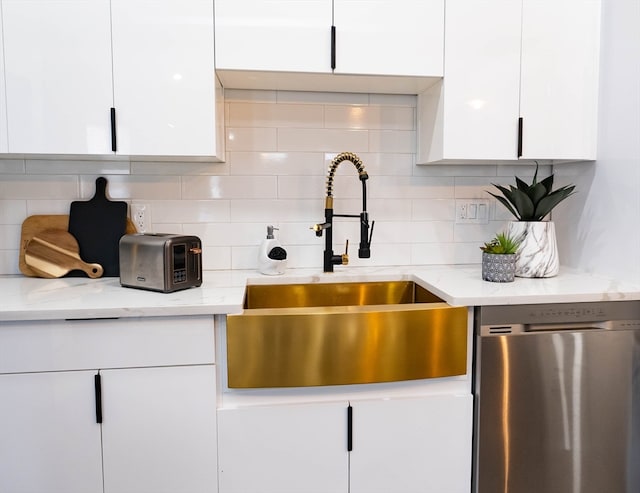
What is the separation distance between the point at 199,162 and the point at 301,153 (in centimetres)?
44

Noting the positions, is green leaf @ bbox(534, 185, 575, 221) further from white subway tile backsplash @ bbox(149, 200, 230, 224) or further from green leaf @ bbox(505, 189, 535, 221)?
white subway tile backsplash @ bbox(149, 200, 230, 224)

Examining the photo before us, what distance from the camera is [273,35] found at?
66.4 inches

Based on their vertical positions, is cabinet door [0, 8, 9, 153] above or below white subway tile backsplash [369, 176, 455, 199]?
above

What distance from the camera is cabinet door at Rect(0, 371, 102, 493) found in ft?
4.58

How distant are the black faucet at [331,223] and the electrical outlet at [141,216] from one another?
713 mm

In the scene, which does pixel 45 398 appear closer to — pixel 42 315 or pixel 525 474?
pixel 42 315

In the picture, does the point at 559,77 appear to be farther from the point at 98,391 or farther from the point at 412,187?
the point at 98,391

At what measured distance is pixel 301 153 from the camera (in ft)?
6.76

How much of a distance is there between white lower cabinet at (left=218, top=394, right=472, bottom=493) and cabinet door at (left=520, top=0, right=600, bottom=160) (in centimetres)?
106

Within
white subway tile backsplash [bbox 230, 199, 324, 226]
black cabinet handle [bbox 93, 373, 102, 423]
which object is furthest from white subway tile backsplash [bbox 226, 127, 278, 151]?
black cabinet handle [bbox 93, 373, 102, 423]

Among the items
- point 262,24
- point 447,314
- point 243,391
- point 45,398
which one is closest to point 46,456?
point 45,398

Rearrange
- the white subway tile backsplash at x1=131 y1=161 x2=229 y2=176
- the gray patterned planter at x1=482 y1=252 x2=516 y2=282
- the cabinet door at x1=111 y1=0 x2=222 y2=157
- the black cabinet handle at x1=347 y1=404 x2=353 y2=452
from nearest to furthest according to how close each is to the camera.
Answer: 1. the black cabinet handle at x1=347 y1=404 x2=353 y2=452
2. the cabinet door at x1=111 y1=0 x2=222 y2=157
3. the gray patterned planter at x1=482 y1=252 x2=516 y2=282
4. the white subway tile backsplash at x1=131 y1=161 x2=229 y2=176

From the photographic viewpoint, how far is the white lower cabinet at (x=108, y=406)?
54.9 inches

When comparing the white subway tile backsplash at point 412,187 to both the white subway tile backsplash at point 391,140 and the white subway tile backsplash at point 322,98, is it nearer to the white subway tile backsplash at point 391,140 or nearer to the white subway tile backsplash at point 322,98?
the white subway tile backsplash at point 391,140
